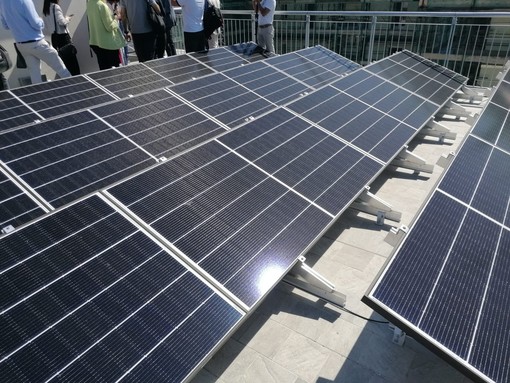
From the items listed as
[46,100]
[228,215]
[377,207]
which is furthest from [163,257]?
[46,100]

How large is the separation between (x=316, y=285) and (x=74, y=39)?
1307 centimetres

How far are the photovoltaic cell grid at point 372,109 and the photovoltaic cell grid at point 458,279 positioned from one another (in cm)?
164

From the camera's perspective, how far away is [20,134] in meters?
5.86

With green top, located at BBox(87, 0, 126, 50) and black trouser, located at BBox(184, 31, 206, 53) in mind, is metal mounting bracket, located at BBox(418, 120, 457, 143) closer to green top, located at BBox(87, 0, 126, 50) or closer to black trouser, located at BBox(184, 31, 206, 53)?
black trouser, located at BBox(184, 31, 206, 53)

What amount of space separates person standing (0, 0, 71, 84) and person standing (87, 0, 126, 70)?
4.34 feet

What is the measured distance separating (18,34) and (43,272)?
8.74 metres

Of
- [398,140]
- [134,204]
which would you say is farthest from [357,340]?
[398,140]

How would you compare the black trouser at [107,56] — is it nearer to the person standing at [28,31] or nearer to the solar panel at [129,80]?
the person standing at [28,31]

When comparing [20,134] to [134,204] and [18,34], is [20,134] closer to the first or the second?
[134,204]

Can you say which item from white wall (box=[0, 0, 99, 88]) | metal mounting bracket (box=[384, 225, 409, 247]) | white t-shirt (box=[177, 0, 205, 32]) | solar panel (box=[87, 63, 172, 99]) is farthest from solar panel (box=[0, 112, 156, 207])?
white wall (box=[0, 0, 99, 88])

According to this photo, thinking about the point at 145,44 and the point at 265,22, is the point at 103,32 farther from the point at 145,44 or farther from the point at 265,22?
the point at 265,22

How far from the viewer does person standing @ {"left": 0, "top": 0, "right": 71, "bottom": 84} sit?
8.93 meters

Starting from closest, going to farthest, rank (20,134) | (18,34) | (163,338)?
(163,338) → (20,134) → (18,34)

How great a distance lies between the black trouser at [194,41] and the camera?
1206 centimetres
